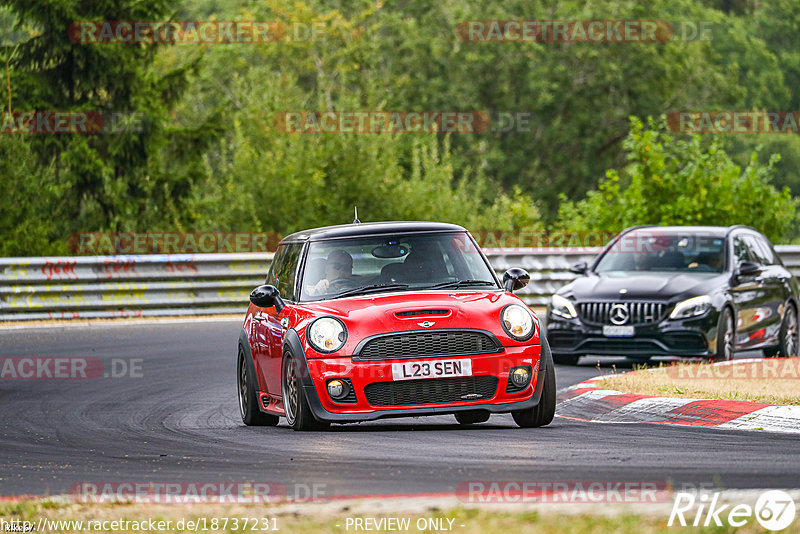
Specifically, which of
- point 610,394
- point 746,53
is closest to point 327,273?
point 610,394

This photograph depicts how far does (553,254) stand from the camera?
2712 centimetres

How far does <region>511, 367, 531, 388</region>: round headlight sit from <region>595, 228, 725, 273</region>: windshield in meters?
7.25

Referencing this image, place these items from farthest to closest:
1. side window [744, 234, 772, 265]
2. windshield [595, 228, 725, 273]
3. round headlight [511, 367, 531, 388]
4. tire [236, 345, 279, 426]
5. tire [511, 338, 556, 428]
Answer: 1. side window [744, 234, 772, 265]
2. windshield [595, 228, 725, 273]
3. tire [236, 345, 279, 426]
4. tire [511, 338, 556, 428]
5. round headlight [511, 367, 531, 388]

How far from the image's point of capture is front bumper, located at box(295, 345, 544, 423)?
10.3 metres

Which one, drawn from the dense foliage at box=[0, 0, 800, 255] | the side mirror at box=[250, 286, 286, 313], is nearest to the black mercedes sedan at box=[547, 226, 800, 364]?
the side mirror at box=[250, 286, 286, 313]

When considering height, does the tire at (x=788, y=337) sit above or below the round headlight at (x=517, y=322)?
below

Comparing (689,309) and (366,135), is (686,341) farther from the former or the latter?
(366,135)

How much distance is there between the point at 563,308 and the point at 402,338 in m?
7.01

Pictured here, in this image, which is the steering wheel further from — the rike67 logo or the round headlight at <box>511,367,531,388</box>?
the rike67 logo

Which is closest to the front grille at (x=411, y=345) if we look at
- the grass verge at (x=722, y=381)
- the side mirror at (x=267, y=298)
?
the side mirror at (x=267, y=298)

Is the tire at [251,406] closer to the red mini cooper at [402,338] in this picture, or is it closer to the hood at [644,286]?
the red mini cooper at [402,338]

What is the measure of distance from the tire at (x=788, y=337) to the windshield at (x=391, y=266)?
303 inches

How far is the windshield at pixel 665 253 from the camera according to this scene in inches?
687

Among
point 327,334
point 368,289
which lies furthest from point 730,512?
point 368,289
